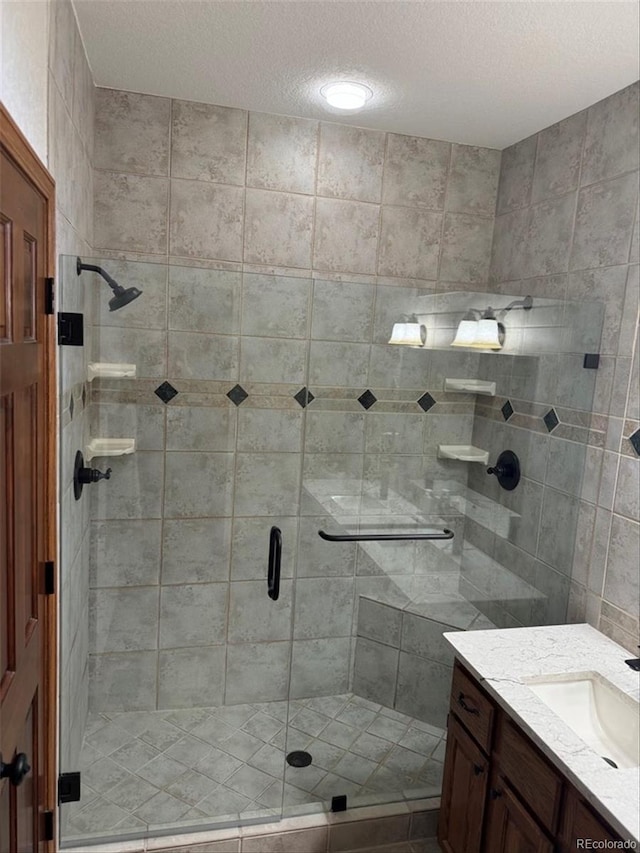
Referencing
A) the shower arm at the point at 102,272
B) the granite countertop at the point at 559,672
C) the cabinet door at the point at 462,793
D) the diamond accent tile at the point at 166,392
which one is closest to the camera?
the granite countertop at the point at 559,672

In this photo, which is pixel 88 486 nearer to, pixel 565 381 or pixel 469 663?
pixel 469 663

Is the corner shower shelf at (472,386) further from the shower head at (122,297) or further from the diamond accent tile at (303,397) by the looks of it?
the shower head at (122,297)

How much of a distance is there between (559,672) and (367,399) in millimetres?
1157

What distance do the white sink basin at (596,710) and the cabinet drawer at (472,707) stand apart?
0.49 feet

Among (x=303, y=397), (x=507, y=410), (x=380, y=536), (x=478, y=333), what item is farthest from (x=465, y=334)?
(x=380, y=536)

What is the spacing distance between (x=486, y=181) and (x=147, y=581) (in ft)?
8.03

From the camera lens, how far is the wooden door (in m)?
1.19

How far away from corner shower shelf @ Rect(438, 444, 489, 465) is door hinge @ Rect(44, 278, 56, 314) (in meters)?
1.53

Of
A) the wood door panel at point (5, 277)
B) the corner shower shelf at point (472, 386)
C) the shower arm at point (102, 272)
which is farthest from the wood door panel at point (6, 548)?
the corner shower shelf at point (472, 386)

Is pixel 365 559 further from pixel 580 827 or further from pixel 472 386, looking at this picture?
pixel 580 827

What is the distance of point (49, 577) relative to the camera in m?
1.62

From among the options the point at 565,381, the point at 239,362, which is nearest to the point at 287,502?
the point at 239,362

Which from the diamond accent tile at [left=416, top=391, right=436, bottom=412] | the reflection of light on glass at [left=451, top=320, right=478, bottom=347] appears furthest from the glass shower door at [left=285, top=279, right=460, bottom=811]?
the reflection of light on glass at [left=451, top=320, right=478, bottom=347]

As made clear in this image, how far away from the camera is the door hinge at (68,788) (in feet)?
6.40
